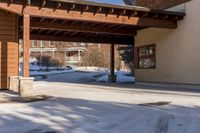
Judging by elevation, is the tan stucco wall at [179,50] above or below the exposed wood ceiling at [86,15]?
below

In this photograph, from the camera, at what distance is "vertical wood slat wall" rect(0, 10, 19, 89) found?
63.9 feet

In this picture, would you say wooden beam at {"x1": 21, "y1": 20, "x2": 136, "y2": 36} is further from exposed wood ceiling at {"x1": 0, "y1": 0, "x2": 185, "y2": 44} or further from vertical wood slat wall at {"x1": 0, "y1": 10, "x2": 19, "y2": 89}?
vertical wood slat wall at {"x1": 0, "y1": 10, "x2": 19, "y2": 89}

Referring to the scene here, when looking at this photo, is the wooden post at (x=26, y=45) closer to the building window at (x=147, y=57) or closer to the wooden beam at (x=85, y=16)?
the wooden beam at (x=85, y=16)

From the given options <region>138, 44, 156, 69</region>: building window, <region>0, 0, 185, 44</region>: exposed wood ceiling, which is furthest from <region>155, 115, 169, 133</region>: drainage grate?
<region>138, 44, 156, 69</region>: building window

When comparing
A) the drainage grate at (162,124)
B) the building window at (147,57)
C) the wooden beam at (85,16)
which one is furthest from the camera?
the building window at (147,57)

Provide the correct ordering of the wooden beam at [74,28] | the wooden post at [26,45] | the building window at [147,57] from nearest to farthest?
the wooden post at [26,45]
the wooden beam at [74,28]
the building window at [147,57]

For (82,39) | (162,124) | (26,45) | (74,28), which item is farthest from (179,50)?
(162,124)

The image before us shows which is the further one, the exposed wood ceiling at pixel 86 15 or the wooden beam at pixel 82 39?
the wooden beam at pixel 82 39

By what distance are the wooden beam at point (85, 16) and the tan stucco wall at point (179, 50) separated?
1112mm

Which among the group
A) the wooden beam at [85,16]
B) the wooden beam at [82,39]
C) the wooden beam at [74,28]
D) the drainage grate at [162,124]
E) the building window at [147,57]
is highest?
the wooden beam at [85,16]

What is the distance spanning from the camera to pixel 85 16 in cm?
1984

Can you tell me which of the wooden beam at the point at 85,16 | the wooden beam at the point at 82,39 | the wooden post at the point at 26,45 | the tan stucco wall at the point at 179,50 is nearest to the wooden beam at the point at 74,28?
the tan stucco wall at the point at 179,50

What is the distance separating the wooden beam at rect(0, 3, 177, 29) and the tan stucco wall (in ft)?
3.65

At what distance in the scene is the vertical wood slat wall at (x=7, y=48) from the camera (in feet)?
63.9
